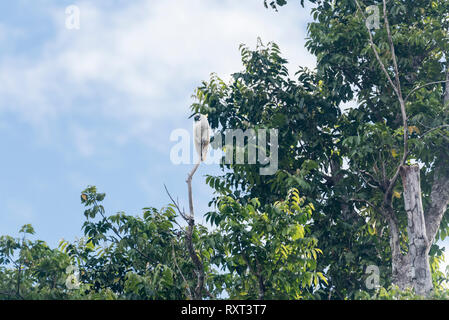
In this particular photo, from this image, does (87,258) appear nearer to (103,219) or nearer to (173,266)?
(103,219)

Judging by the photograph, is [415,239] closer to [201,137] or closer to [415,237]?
[415,237]

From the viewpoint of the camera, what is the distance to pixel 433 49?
11414 millimetres

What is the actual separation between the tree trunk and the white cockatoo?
3829 mm

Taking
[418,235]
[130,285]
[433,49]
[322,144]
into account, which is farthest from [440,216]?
[130,285]

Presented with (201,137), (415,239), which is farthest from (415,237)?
(201,137)

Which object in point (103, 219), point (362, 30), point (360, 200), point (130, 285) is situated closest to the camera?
point (130, 285)

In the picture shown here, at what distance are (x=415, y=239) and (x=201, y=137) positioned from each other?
4.20 metres

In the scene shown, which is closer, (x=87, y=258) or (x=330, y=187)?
(x=87, y=258)

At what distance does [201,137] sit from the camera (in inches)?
293

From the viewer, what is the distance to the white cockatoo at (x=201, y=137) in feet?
24.1

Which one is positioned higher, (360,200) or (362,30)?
(362,30)
